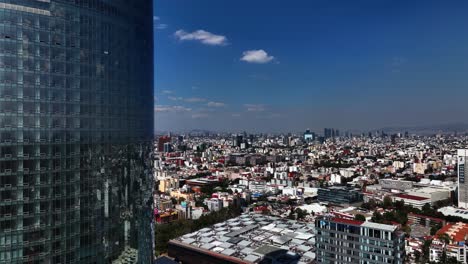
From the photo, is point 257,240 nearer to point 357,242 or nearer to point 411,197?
point 357,242

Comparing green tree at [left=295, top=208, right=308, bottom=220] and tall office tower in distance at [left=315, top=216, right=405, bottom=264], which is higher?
tall office tower in distance at [left=315, top=216, right=405, bottom=264]

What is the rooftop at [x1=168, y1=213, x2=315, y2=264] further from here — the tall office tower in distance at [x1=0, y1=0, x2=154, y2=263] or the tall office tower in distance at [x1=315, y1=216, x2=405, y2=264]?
the tall office tower in distance at [x1=0, y1=0, x2=154, y2=263]

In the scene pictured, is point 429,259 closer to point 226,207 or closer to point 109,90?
point 226,207

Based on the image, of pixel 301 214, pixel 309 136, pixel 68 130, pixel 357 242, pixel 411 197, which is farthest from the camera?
pixel 309 136

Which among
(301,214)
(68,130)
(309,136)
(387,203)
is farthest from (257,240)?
(309,136)

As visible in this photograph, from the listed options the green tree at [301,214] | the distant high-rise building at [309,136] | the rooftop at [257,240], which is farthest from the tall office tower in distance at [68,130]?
the distant high-rise building at [309,136]

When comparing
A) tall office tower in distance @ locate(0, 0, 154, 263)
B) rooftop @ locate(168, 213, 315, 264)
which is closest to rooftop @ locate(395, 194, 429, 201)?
rooftop @ locate(168, 213, 315, 264)

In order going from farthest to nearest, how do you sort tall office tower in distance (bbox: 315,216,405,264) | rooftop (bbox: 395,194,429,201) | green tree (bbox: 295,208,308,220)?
rooftop (bbox: 395,194,429,201) < green tree (bbox: 295,208,308,220) < tall office tower in distance (bbox: 315,216,405,264)

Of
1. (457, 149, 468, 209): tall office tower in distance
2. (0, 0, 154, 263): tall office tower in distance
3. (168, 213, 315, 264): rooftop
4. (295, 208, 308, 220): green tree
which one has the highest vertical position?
(0, 0, 154, 263): tall office tower in distance
